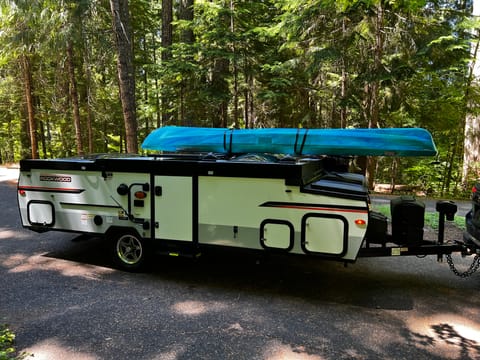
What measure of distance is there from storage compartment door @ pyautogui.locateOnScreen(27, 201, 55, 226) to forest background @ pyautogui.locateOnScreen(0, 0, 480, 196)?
557 centimetres

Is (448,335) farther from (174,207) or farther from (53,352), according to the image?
(53,352)

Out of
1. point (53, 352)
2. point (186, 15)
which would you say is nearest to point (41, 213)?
point (53, 352)

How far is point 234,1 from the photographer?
13.4 m

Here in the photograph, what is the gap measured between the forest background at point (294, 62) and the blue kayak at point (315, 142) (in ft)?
18.8

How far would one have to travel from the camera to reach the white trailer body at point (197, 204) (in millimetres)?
4516

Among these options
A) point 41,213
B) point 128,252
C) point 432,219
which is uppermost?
point 41,213

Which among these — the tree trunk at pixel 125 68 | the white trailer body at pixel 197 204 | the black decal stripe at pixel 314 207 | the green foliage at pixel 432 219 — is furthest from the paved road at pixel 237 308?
the tree trunk at pixel 125 68

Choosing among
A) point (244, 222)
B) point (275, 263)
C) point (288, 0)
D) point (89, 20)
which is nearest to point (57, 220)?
point (244, 222)

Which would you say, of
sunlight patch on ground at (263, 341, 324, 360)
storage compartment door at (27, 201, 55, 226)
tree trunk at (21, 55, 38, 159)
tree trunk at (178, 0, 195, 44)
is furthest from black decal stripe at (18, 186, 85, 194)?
tree trunk at (21, 55, 38, 159)

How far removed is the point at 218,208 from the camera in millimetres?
4965

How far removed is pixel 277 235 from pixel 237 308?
1053 mm

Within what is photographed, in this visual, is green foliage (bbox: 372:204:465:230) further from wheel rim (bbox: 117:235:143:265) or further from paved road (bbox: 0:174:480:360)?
wheel rim (bbox: 117:235:143:265)

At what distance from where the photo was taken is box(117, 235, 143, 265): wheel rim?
224 inches

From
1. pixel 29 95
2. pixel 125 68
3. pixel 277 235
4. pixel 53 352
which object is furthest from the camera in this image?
pixel 29 95
